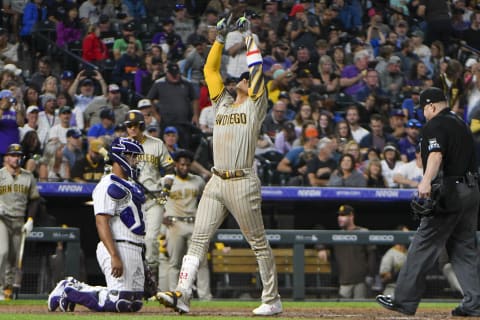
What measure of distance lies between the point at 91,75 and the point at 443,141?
930cm

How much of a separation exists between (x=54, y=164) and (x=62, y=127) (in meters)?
0.74

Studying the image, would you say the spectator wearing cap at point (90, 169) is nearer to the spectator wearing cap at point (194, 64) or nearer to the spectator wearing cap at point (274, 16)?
the spectator wearing cap at point (194, 64)

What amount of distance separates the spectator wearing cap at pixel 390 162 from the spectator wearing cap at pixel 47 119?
4.48 metres

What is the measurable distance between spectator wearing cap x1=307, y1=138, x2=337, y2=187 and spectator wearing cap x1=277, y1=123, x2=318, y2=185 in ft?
0.29

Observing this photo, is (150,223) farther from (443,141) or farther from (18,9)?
(18,9)

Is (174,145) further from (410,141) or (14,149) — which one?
(410,141)

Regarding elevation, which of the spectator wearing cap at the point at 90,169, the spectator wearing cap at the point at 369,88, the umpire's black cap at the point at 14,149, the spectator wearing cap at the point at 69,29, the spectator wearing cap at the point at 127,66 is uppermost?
the spectator wearing cap at the point at 69,29

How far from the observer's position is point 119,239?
9.16 m

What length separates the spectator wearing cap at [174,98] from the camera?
16.5 meters

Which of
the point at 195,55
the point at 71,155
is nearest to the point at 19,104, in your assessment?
the point at 71,155

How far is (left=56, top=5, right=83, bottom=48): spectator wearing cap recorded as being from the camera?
1909 cm

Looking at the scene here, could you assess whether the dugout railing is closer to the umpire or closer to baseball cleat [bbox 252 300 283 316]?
baseball cleat [bbox 252 300 283 316]

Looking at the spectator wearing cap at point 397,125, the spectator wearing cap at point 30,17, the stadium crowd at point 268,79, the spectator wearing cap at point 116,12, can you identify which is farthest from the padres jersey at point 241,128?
the spectator wearing cap at point 116,12

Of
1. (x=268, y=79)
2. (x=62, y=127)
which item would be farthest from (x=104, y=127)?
(x=268, y=79)
